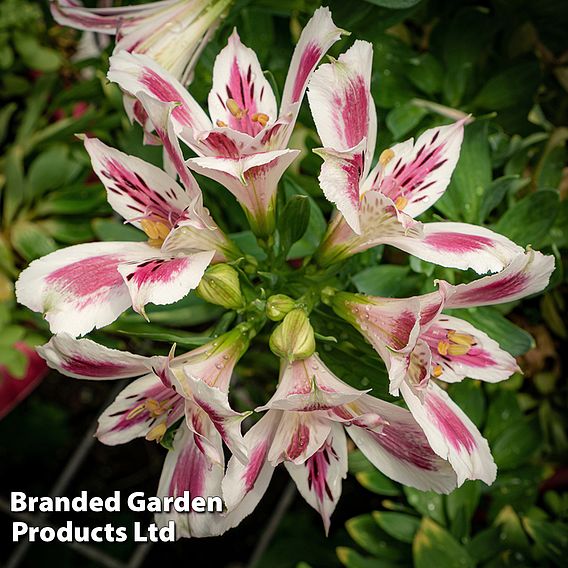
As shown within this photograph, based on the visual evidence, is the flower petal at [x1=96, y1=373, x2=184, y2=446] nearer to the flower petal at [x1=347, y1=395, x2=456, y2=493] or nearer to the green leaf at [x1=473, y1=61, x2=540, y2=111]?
the flower petal at [x1=347, y1=395, x2=456, y2=493]

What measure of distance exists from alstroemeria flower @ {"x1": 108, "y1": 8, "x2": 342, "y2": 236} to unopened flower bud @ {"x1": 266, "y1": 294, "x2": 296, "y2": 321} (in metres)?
0.06

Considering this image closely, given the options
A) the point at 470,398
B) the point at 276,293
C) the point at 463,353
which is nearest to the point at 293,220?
the point at 276,293

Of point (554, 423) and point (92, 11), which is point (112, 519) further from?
point (92, 11)

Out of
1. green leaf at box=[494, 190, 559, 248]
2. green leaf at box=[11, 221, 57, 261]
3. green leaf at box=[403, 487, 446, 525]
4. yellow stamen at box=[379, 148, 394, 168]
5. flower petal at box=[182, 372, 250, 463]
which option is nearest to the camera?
flower petal at box=[182, 372, 250, 463]

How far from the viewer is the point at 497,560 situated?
738 millimetres

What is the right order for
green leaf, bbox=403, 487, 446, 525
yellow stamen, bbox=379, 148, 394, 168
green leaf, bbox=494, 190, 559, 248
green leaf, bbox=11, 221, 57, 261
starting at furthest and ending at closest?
green leaf, bbox=11, 221, 57, 261 → green leaf, bbox=403, 487, 446, 525 → green leaf, bbox=494, 190, 559, 248 → yellow stamen, bbox=379, 148, 394, 168

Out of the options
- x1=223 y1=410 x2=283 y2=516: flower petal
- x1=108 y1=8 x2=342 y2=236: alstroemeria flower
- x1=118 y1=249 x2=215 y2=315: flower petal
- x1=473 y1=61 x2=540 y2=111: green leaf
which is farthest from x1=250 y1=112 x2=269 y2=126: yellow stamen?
x1=473 y1=61 x2=540 y2=111: green leaf

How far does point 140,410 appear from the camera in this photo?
0.50 m

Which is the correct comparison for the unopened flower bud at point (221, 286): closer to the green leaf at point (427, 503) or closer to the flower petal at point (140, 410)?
the flower petal at point (140, 410)

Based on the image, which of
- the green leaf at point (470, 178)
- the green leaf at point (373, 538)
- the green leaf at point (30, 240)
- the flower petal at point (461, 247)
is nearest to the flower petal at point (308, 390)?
the flower petal at point (461, 247)

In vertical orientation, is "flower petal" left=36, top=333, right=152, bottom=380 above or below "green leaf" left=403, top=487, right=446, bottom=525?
above

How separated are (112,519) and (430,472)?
883mm

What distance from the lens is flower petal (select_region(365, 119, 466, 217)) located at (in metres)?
0.51

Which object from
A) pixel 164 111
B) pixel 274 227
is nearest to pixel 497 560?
pixel 274 227
